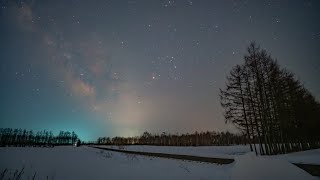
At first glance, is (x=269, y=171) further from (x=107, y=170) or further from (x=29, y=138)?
(x=29, y=138)

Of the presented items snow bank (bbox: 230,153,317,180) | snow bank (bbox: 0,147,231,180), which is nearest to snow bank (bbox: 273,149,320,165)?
snow bank (bbox: 230,153,317,180)

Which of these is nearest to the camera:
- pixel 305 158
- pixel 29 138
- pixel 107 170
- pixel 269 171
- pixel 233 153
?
pixel 269 171

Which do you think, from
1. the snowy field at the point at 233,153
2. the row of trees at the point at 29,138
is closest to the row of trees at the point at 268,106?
the snowy field at the point at 233,153

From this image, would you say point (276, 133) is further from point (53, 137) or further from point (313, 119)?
point (53, 137)

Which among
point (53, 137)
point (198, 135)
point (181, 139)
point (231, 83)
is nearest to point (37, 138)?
point (53, 137)

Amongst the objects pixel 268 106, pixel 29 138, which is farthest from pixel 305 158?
pixel 29 138

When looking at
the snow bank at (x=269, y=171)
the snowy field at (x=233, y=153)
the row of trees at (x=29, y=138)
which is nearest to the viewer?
the snow bank at (x=269, y=171)

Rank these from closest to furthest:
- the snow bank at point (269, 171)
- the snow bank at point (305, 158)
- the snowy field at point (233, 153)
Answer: the snow bank at point (269, 171) → the snow bank at point (305, 158) → the snowy field at point (233, 153)

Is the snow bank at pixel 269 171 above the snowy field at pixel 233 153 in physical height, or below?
above

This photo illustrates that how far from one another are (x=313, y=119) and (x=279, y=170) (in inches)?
920

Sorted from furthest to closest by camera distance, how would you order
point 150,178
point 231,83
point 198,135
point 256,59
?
1. point 198,135
2. point 231,83
3. point 256,59
4. point 150,178

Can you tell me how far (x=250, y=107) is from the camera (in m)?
25.6

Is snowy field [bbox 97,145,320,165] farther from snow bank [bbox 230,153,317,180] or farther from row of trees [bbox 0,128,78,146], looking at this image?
row of trees [bbox 0,128,78,146]

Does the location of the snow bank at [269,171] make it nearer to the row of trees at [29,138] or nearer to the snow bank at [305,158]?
the snow bank at [305,158]
